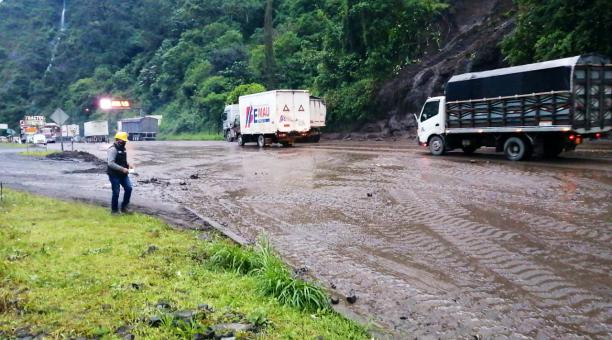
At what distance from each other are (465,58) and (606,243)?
2709 cm

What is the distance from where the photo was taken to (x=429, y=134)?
66.6 feet

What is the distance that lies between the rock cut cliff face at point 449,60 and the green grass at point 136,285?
1088 inches

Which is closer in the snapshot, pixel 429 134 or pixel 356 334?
pixel 356 334

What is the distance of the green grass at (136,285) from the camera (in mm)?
4293

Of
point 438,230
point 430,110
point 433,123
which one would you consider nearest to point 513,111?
point 433,123

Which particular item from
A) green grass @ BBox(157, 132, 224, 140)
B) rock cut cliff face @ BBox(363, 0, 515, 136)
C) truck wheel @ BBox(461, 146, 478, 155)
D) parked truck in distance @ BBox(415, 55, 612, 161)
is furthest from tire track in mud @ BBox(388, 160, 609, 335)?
green grass @ BBox(157, 132, 224, 140)

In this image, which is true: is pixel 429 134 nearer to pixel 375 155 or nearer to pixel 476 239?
pixel 375 155

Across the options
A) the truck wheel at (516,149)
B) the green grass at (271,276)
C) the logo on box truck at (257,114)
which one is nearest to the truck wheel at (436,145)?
the truck wheel at (516,149)

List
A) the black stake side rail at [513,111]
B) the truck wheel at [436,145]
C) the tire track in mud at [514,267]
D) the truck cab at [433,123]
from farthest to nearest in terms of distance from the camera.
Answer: the truck wheel at [436,145] → the truck cab at [433,123] → the black stake side rail at [513,111] → the tire track in mud at [514,267]

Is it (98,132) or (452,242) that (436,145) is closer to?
(452,242)

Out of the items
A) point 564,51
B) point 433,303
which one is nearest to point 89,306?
point 433,303

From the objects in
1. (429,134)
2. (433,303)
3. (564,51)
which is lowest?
(433,303)

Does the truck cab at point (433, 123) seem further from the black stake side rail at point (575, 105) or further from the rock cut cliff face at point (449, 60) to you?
the rock cut cliff face at point (449, 60)

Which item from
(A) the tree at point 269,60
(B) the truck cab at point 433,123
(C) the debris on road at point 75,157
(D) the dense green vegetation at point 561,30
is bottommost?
(C) the debris on road at point 75,157
